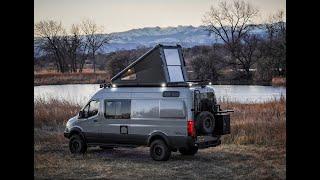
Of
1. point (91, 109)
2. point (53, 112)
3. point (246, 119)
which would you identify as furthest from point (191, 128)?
point (53, 112)

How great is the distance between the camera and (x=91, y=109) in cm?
1836

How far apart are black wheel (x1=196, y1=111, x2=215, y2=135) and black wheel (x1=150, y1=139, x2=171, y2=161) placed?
117cm

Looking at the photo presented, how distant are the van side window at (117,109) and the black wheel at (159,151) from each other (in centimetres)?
132

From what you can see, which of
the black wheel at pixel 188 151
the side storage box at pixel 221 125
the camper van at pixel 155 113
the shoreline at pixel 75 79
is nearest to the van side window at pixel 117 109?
the camper van at pixel 155 113

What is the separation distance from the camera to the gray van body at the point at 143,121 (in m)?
16.2

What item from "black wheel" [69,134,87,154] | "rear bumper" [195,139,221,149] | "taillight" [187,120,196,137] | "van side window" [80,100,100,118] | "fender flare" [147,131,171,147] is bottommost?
"black wheel" [69,134,87,154]

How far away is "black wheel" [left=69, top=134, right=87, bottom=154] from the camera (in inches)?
728

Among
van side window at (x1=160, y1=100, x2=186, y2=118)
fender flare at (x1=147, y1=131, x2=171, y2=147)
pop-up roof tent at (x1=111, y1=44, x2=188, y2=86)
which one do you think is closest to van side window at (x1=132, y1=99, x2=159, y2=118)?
van side window at (x1=160, y1=100, x2=186, y2=118)

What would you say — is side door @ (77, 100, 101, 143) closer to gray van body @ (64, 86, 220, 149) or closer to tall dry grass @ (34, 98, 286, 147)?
gray van body @ (64, 86, 220, 149)

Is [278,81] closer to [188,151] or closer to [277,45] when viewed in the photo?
[277,45]

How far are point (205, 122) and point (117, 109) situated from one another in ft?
9.80
